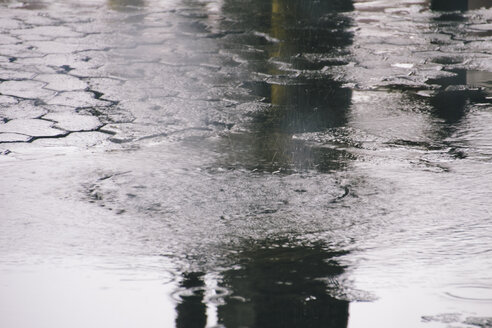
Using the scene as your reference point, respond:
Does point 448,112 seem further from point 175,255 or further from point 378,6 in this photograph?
point 378,6

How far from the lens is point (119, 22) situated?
27.7 feet

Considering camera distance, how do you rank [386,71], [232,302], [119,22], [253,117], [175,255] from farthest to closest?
[119,22]
[386,71]
[253,117]
[175,255]
[232,302]

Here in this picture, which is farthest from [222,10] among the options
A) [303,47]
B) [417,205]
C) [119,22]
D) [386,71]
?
[417,205]

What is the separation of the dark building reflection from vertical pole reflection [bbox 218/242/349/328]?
3.47ft

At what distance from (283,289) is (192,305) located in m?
0.30

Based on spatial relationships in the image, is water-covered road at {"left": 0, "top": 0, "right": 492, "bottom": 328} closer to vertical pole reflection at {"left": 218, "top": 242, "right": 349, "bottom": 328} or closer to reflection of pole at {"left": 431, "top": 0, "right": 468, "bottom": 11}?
vertical pole reflection at {"left": 218, "top": 242, "right": 349, "bottom": 328}

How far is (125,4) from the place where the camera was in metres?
9.70

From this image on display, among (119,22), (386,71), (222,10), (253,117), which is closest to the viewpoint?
(253,117)

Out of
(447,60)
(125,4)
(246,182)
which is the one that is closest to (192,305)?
(246,182)

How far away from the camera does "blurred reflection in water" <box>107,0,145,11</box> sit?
940 cm

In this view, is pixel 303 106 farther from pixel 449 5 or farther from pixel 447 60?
pixel 449 5

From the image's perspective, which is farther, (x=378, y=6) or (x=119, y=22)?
(x=378, y=6)

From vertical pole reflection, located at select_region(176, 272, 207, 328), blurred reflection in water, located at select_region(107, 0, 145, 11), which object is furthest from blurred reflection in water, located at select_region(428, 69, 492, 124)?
blurred reflection in water, located at select_region(107, 0, 145, 11)

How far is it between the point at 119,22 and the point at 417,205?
222 inches
